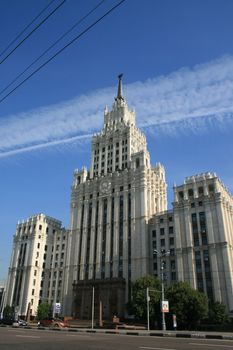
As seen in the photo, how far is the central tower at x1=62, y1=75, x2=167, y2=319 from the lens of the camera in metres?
76.8

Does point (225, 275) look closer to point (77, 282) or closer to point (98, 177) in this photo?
point (77, 282)

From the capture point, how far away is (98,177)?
96688 millimetres

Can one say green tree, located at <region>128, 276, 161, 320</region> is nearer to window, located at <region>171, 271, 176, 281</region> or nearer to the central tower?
window, located at <region>171, 271, 176, 281</region>

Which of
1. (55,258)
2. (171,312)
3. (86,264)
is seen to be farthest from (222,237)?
(55,258)

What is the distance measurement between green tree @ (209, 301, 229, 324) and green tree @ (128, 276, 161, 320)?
10.3 meters

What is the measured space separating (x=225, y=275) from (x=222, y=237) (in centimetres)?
802

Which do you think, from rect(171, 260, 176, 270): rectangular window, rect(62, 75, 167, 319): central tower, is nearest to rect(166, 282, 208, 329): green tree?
rect(171, 260, 176, 270): rectangular window

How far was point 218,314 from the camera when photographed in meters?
57.4

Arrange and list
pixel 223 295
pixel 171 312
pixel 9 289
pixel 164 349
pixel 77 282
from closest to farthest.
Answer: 1. pixel 164 349
2. pixel 171 312
3. pixel 223 295
4. pixel 77 282
5. pixel 9 289

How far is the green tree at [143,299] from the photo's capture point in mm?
56250

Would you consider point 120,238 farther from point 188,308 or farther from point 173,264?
point 188,308

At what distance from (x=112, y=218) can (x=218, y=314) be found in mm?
38524

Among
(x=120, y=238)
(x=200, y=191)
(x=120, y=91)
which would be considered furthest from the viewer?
(x=120, y=91)

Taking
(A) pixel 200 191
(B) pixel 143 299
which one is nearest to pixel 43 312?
(B) pixel 143 299
